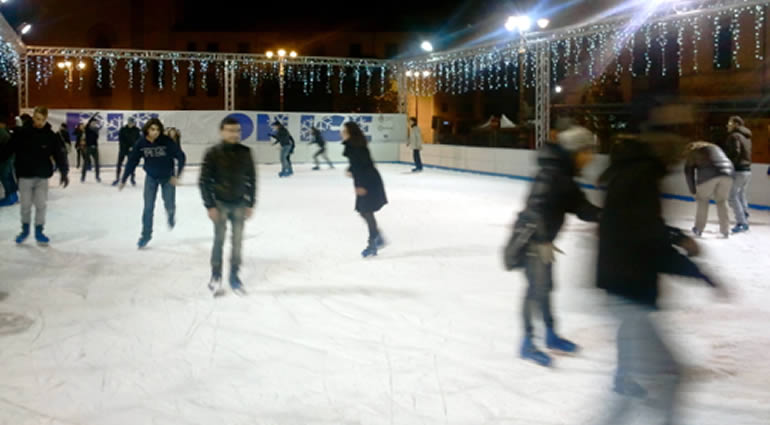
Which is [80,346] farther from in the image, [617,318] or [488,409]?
[617,318]

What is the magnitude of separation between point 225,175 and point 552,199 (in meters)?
2.70

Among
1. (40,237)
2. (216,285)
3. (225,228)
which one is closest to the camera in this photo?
(225,228)

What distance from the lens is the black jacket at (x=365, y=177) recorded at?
7.21m

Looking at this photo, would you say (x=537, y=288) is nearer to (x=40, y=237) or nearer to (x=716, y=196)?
(x=716, y=196)

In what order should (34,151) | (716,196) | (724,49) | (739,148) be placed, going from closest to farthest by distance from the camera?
(34,151)
(716,196)
(739,148)
(724,49)

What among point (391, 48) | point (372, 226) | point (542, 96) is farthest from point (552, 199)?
point (391, 48)

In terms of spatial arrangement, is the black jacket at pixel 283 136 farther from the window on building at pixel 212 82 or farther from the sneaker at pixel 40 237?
the window on building at pixel 212 82

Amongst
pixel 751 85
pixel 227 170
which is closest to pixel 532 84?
pixel 751 85

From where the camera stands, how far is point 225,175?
5621 millimetres

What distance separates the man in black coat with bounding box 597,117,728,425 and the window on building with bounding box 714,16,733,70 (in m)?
24.3

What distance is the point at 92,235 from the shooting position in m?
8.96

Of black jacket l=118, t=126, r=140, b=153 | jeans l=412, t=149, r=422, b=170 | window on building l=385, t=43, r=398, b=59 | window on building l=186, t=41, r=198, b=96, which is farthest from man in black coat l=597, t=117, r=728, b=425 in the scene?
window on building l=385, t=43, r=398, b=59

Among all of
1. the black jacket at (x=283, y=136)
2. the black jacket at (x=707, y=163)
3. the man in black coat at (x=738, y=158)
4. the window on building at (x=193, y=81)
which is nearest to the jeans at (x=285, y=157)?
the black jacket at (x=283, y=136)

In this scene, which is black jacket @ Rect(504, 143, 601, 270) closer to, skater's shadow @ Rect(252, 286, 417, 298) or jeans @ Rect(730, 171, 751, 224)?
skater's shadow @ Rect(252, 286, 417, 298)
